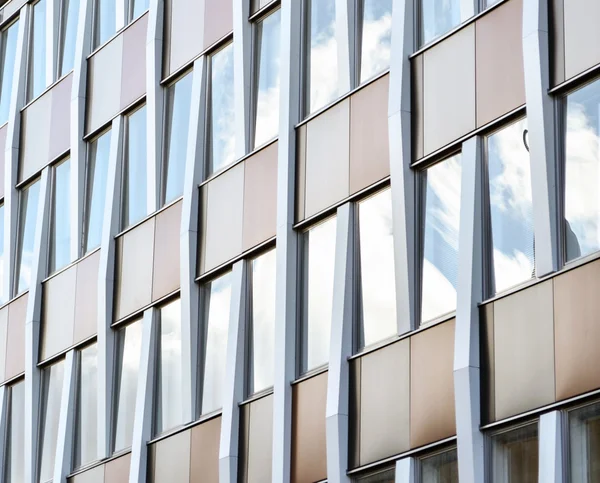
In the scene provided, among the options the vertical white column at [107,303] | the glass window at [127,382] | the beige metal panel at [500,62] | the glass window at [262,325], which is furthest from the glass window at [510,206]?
the vertical white column at [107,303]

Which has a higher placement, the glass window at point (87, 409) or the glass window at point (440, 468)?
the glass window at point (87, 409)

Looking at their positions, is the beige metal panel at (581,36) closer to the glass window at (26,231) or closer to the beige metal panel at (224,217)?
the beige metal panel at (224,217)

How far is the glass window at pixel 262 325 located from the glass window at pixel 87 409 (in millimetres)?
5534

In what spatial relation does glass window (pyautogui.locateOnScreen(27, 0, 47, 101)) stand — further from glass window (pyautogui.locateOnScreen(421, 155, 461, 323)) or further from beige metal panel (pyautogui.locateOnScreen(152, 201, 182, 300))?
glass window (pyautogui.locateOnScreen(421, 155, 461, 323))

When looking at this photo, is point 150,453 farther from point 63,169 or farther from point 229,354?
point 63,169

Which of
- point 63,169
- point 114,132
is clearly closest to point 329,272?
point 114,132

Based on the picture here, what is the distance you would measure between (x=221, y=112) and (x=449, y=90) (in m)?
7.21

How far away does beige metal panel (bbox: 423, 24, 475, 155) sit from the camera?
76.1 feet

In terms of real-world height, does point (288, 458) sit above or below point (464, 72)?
below

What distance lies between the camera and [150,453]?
29.5 metres

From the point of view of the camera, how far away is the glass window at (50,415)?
33375 mm

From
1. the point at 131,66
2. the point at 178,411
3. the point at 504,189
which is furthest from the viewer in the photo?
the point at 131,66

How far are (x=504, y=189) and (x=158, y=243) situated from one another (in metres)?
9.41

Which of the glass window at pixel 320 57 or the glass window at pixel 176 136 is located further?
the glass window at pixel 176 136
